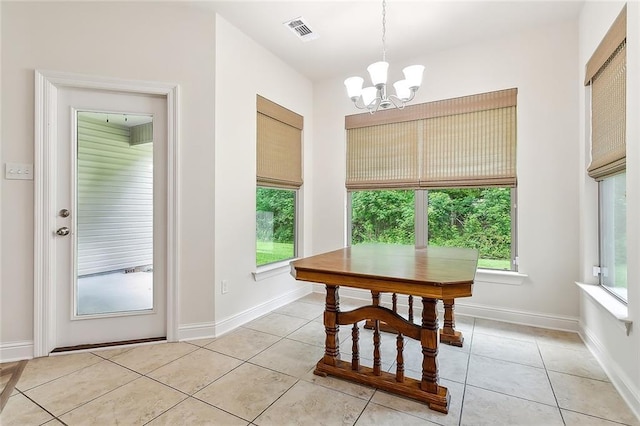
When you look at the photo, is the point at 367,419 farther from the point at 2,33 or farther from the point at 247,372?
the point at 2,33

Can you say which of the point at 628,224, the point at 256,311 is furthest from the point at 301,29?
the point at 628,224

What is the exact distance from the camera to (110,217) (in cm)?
255

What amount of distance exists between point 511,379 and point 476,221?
1695 mm

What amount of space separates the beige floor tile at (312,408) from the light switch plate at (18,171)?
2.42m

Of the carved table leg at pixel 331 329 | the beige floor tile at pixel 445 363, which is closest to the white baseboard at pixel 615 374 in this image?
the beige floor tile at pixel 445 363

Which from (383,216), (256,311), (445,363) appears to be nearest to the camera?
(445,363)

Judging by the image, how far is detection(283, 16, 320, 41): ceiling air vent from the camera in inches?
111

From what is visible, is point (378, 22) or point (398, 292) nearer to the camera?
point (398, 292)

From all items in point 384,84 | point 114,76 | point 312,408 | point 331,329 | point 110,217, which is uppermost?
point 114,76

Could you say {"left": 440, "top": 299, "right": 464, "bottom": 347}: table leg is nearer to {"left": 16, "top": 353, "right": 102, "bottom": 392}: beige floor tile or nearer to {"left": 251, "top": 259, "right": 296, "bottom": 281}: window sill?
{"left": 251, "top": 259, "right": 296, "bottom": 281}: window sill

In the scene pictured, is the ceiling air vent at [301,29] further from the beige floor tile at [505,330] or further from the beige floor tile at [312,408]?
the beige floor tile at [505,330]

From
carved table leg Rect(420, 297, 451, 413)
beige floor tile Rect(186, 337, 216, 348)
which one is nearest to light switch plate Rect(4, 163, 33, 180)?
beige floor tile Rect(186, 337, 216, 348)

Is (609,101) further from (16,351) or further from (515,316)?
(16,351)

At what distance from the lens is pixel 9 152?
7.29 feet
